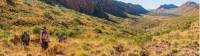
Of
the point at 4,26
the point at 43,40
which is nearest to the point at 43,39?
the point at 43,40

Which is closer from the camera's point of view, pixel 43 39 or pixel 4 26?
pixel 43 39

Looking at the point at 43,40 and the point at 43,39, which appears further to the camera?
the point at 43,39

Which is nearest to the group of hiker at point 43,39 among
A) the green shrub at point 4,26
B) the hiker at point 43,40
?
the hiker at point 43,40

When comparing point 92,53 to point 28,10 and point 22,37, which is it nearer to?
point 22,37

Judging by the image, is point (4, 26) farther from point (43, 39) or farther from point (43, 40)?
point (43, 40)

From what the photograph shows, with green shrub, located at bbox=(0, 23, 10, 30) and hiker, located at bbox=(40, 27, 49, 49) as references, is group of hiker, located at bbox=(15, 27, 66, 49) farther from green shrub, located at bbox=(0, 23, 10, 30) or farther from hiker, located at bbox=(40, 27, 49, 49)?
green shrub, located at bbox=(0, 23, 10, 30)

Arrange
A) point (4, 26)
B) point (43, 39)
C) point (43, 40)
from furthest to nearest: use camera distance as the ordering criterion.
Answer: point (4, 26) → point (43, 39) → point (43, 40)

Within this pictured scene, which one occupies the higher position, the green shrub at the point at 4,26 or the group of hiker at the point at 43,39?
the group of hiker at the point at 43,39

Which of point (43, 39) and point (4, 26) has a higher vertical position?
point (43, 39)

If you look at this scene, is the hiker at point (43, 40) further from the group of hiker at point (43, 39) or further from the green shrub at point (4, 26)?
the green shrub at point (4, 26)

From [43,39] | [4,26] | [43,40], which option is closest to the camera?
[43,40]

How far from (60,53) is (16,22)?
88.2 ft

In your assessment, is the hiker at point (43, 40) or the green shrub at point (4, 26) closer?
the hiker at point (43, 40)

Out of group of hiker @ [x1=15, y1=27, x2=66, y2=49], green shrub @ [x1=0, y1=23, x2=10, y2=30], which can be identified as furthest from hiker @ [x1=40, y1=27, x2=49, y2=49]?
green shrub @ [x1=0, y1=23, x2=10, y2=30]
